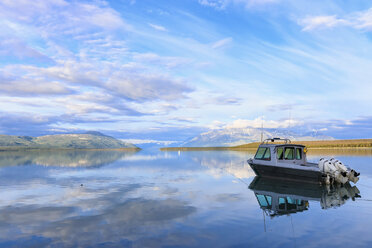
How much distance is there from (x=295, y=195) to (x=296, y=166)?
8.02m

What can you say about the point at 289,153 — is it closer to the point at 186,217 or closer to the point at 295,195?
the point at 295,195

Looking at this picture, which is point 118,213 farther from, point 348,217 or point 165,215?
point 348,217

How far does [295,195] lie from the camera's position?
25.0 m

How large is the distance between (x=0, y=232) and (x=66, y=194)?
11.6 metres

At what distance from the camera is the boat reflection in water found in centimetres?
2011

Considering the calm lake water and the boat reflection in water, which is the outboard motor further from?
the calm lake water

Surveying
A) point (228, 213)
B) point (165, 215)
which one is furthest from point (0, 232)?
point (228, 213)

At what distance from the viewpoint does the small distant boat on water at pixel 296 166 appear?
29.3 metres

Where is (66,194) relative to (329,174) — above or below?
below

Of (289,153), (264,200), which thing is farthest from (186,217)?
(289,153)

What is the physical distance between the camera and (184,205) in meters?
20.8

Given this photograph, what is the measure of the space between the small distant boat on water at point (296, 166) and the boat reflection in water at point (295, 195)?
35.5 inches

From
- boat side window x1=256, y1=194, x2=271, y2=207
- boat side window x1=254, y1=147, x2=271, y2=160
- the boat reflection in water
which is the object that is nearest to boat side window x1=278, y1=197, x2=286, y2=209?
the boat reflection in water

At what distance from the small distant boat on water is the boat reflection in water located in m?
0.90
